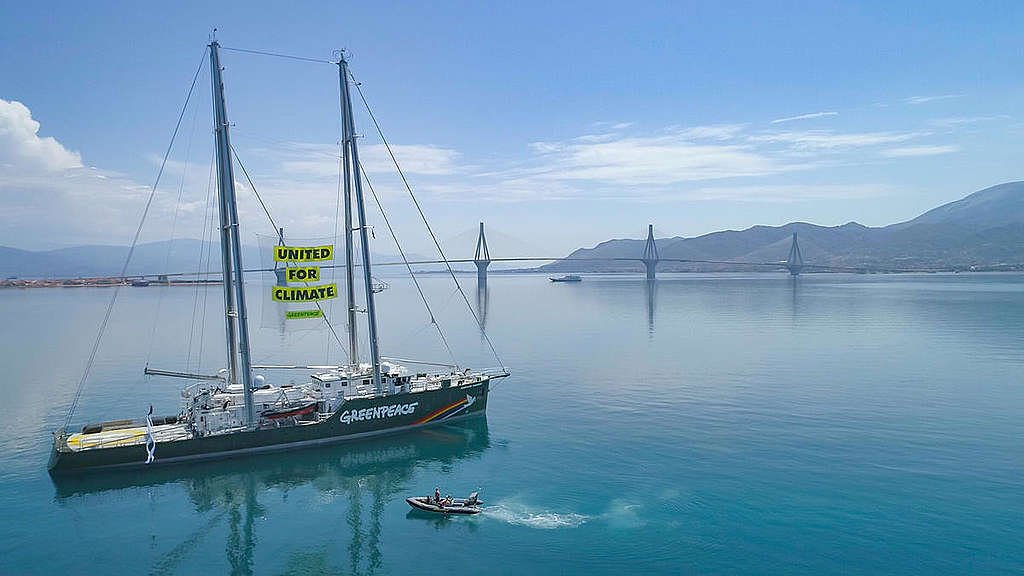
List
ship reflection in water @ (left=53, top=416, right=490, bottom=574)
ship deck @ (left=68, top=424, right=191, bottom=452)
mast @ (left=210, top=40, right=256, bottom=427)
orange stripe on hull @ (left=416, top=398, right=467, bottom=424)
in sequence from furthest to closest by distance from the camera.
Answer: orange stripe on hull @ (left=416, top=398, right=467, bottom=424)
mast @ (left=210, top=40, right=256, bottom=427)
ship deck @ (left=68, top=424, right=191, bottom=452)
ship reflection in water @ (left=53, top=416, right=490, bottom=574)

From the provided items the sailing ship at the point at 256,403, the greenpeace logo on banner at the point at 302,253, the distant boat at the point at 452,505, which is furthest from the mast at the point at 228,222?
the distant boat at the point at 452,505

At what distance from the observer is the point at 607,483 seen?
2895 centimetres

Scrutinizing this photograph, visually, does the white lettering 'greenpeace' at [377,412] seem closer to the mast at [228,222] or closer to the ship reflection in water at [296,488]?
the ship reflection in water at [296,488]

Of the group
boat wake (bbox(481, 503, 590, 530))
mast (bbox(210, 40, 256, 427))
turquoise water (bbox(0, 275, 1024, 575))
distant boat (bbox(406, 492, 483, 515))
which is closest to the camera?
turquoise water (bbox(0, 275, 1024, 575))

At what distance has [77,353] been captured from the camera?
67500mm

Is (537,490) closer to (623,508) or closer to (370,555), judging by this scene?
(623,508)

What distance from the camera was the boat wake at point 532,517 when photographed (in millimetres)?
24781

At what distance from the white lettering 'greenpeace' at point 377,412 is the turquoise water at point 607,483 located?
1569 millimetres

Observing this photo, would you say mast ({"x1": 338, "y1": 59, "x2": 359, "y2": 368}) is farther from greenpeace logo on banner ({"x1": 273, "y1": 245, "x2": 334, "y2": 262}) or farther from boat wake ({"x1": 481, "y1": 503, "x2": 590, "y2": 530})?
boat wake ({"x1": 481, "y1": 503, "x2": 590, "y2": 530})

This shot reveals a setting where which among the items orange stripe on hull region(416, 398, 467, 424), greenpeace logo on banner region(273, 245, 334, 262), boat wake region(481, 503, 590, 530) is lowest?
boat wake region(481, 503, 590, 530)

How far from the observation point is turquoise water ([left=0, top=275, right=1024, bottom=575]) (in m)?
22.7

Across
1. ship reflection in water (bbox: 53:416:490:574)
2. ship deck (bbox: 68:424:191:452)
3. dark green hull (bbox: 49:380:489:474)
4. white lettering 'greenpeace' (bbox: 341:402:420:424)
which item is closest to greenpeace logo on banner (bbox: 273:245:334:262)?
dark green hull (bbox: 49:380:489:474)

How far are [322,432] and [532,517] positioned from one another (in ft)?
47.5

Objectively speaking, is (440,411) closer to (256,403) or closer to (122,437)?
(256,403)
